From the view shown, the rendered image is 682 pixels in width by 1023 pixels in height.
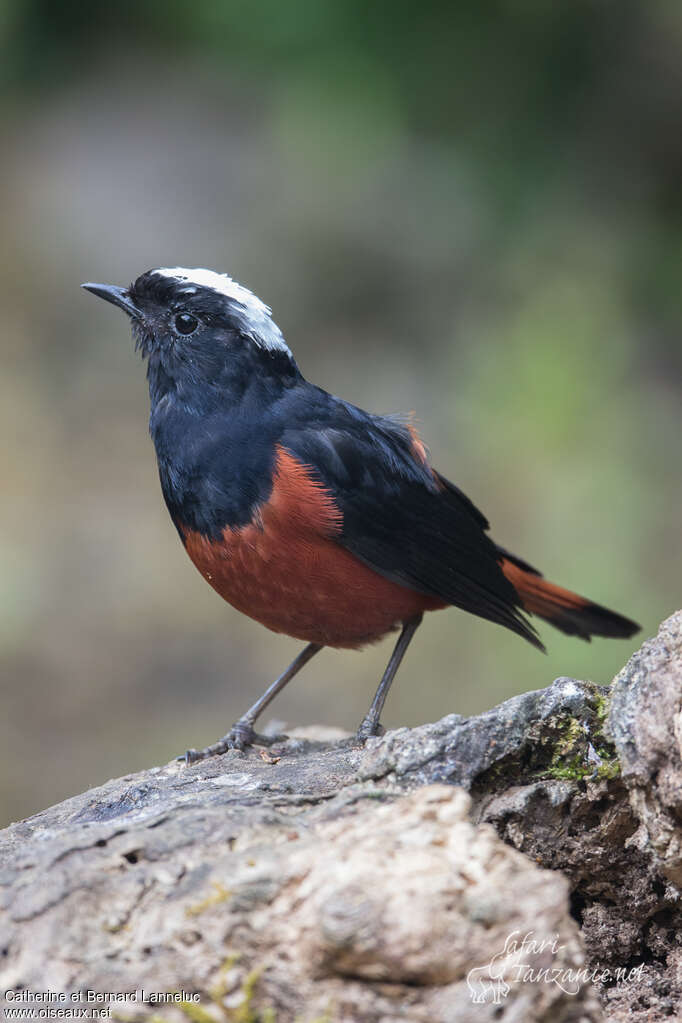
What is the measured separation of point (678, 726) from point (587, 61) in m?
7.94

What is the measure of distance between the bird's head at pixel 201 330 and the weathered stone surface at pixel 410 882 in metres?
1.72

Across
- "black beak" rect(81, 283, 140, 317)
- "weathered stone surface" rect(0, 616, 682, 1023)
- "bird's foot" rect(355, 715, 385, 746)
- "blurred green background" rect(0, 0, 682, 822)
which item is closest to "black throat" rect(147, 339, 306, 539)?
"black beak" rect(81, 283, 140, 317)

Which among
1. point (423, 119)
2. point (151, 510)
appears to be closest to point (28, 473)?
point (151, 510)

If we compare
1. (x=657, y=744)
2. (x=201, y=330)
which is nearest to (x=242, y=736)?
(x=201, y=330)

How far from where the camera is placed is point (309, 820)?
2.48 meters

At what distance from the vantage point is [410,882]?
6.81 feet

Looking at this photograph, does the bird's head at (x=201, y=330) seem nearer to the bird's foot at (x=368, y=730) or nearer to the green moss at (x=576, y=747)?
the bird's foot at (x=368, y=730)

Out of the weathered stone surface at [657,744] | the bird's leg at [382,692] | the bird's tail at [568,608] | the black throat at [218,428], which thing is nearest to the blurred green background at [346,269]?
the bird's tail at [568,608]

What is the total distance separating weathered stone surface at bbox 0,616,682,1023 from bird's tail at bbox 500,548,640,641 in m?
2.06

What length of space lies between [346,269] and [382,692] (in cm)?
575

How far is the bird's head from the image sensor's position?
4.21 m

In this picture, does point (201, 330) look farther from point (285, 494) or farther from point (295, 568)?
point (295, 568)

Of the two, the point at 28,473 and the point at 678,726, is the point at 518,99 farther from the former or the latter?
the point at 678,726

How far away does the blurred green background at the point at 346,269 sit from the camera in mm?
7508
